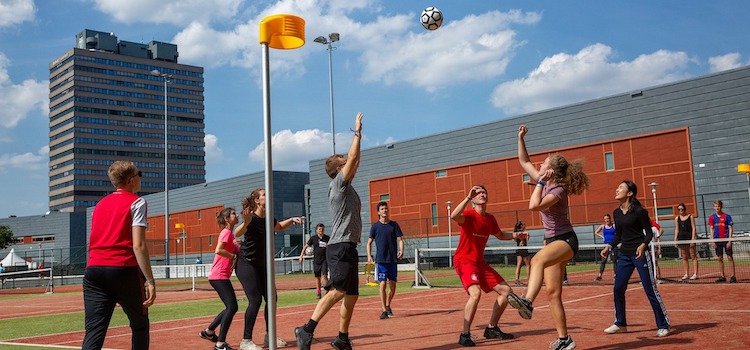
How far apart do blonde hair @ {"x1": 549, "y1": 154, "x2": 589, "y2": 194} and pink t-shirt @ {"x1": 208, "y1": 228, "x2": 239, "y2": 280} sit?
4.19 meters

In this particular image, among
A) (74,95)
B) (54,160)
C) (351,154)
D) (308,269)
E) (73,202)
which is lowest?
(308,269)

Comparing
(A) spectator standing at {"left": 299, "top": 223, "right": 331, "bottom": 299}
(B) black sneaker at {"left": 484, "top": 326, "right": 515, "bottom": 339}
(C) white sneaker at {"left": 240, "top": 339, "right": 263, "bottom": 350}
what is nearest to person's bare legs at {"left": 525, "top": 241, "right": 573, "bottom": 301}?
(B) black sneaker at {"left": 484, "top": 326, "right": 515, "bottom": 339}

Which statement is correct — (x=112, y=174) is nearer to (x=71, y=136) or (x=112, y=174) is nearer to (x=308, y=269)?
(x=308, y=269)

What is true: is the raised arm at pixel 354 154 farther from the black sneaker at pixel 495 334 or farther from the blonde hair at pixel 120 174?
the black sneaker at pixel 495 334

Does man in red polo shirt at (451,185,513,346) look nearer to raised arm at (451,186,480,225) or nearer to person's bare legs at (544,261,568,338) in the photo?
raised arm at (451,186,480,225)

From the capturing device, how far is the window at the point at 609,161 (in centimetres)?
3703

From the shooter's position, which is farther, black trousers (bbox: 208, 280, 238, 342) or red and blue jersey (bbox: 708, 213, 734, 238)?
red and blue jersey (bbox: 708, 213, 734, 238)

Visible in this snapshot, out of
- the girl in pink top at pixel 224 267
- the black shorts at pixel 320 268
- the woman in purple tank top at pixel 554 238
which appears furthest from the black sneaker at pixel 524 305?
the black shorts at pixel 320 268

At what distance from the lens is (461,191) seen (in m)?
44.7

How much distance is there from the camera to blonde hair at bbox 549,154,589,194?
23.2ft

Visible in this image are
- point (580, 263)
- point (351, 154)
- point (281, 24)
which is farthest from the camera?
point (580, 263)

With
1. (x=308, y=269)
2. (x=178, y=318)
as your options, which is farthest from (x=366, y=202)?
(x=178, y=318)

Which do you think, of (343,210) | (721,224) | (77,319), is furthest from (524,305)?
(721,224)

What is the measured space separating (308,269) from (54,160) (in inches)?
5433
